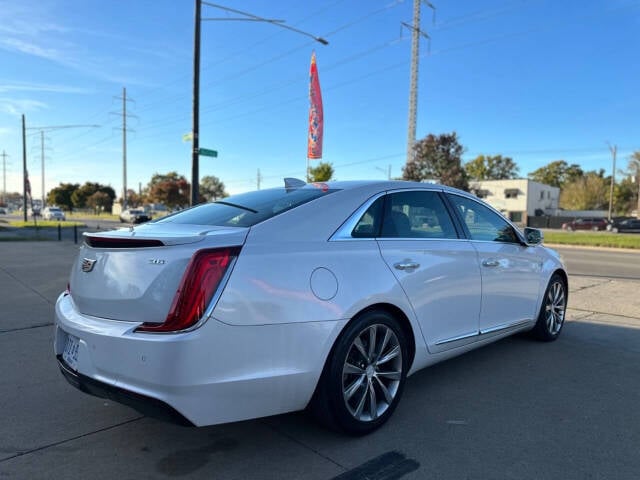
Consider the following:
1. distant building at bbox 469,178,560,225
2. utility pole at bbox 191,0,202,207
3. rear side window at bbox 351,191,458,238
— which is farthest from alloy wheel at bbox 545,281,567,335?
distant building at bbox 469,178,560,225

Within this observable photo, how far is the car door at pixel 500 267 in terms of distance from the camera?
13.4ft

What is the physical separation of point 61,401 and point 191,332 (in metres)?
1.91

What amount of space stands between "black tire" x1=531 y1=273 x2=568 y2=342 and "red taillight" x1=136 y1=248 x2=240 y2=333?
12.6 ft

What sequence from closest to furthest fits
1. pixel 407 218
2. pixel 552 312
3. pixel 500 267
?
pixel 407 218, pixel 500 267, pixel 552 312

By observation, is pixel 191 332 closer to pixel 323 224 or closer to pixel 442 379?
pixel 323 224

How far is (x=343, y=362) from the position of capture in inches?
113

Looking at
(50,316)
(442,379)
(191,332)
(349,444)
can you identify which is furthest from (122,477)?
(50,316)

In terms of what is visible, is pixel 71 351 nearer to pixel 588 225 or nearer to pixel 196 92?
pixel 196 92

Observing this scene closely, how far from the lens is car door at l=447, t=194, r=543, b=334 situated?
409 cm

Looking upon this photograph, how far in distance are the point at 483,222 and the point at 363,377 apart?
2033 millimetres

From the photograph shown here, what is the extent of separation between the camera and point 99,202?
92062mm

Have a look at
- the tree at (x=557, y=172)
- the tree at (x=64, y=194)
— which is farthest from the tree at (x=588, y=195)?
the tree at (x=64, y=194)

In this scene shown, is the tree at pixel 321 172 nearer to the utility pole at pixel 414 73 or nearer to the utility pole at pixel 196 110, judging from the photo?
the utility pole at pixel 414 73

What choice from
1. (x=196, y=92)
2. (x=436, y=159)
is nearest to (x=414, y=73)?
(x=436, y=159)
